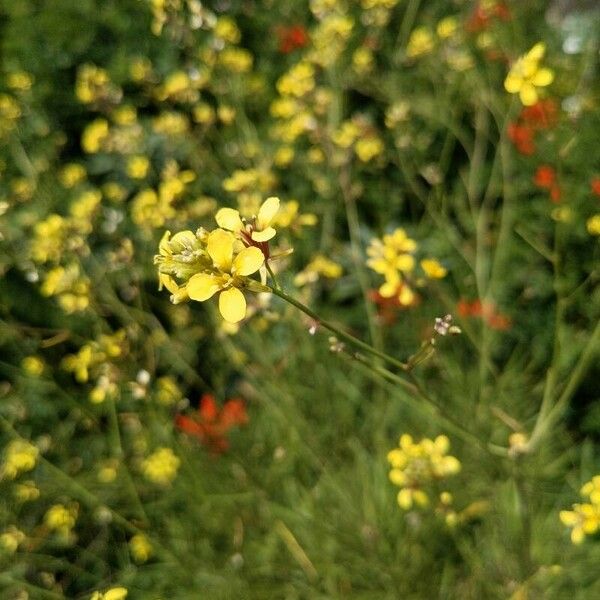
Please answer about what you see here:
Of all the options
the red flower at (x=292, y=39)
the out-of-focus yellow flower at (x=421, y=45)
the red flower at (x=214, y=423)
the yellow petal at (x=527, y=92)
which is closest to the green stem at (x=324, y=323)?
the yellow petal at (x=527, y=92)

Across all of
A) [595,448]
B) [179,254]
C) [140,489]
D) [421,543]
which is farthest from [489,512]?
[179,254]

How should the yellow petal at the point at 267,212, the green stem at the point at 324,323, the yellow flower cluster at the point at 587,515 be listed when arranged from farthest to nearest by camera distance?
the yellow flower cluster at the point at 587,515 → the yellow petal at the point at 267,212 → the green stem at the point at 324,323

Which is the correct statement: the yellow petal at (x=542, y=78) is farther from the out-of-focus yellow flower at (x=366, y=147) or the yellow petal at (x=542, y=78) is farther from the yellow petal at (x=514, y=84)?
the out-of-focus yellow flower at (x=366, y=147)

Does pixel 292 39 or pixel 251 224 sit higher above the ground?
pixel 251 224

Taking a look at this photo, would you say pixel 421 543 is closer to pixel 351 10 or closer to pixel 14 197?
pixel 14 197

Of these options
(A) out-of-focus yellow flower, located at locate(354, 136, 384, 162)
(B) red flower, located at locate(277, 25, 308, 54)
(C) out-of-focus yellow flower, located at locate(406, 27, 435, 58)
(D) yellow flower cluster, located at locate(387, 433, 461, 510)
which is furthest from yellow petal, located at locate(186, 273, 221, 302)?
(B) red flower, located at locate(277, 25, 308, 54)

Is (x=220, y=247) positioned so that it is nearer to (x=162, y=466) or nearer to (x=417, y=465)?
(x=417, y=465)

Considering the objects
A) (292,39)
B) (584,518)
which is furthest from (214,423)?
(292,39)
